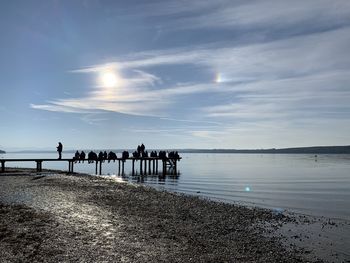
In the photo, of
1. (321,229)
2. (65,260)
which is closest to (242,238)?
(321,229)

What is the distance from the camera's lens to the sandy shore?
12.7 m

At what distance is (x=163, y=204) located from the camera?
24.6m

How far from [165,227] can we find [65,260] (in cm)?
625

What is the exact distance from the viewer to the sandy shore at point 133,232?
1272 centimetres

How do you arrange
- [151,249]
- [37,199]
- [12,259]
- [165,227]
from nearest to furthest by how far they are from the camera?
[12,259] → [151,249] → [165,227] → [37,199]

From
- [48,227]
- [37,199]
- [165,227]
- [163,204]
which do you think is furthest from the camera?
[163,204]

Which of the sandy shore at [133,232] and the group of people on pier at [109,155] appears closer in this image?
the sandy shore at [133,232]

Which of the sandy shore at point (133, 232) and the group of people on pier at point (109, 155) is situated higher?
the group of people on pier at point (109, 155)

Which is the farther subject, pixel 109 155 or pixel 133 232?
pixel 109 155

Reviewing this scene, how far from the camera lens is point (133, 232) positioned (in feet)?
51.7

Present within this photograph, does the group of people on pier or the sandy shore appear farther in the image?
the group of people on pier

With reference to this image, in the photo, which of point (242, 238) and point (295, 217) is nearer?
point (242, 238)

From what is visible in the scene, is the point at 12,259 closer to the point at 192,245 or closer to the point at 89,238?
the point at 89,238

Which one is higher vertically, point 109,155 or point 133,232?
point 109,155
